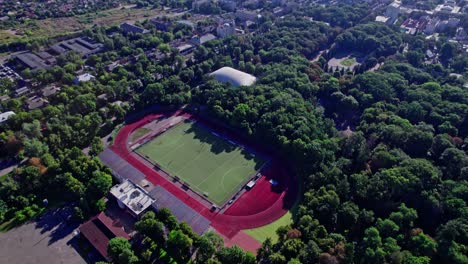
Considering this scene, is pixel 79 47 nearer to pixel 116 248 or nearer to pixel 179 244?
pixel 116 248

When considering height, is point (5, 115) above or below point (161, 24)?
above

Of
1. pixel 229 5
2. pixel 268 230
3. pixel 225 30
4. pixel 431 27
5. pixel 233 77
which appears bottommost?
pixel 268 230

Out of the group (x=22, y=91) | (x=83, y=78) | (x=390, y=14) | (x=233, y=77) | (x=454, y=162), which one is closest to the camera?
(x=454, y=162)

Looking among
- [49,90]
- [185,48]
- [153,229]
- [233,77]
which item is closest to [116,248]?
[153,229]

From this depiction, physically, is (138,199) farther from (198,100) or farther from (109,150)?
(198,100)

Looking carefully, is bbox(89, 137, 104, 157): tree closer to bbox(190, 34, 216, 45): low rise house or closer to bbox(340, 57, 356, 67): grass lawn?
bbox(190, 34, 216, 45): low rise house

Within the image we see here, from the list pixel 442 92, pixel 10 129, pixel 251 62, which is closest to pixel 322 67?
pixel 251 62

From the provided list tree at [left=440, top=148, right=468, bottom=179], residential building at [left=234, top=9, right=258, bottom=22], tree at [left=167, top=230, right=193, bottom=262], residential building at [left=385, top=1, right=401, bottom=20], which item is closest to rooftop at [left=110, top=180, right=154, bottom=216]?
tree at [left=167, top=230, right=193, bottom=262]
